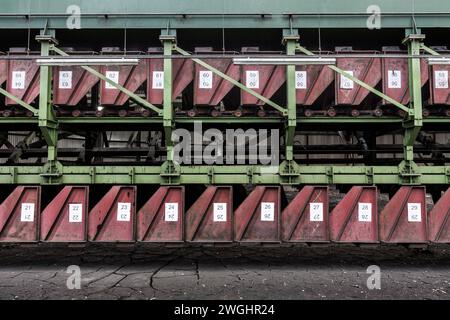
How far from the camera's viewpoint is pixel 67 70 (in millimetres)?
5508

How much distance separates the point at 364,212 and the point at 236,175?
2.15m

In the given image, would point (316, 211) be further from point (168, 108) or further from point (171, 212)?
point (168, 108)

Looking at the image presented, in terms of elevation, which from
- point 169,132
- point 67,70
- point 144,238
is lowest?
point 144,238

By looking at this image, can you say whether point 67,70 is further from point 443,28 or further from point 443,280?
point 443,280

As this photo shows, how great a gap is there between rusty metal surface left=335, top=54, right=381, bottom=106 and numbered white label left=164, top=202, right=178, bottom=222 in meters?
3.21

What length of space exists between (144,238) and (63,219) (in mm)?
1347

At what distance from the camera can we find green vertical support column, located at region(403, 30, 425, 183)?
203 inches

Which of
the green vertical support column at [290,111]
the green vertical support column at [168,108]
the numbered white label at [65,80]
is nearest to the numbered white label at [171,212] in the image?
the green vertical support column at [168,108]

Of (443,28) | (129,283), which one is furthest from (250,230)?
(443,28)

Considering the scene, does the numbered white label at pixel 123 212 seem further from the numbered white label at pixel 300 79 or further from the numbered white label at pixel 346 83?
the numbered white label at pixel 346 83

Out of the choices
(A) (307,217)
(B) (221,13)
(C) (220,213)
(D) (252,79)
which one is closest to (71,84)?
(B) (221,13)

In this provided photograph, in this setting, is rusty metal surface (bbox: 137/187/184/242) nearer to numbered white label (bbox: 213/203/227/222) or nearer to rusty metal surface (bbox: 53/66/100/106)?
numbered white label (bbox: 213/203/227/222)

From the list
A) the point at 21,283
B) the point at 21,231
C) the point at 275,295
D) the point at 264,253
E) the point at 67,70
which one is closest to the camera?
the point at 275,295

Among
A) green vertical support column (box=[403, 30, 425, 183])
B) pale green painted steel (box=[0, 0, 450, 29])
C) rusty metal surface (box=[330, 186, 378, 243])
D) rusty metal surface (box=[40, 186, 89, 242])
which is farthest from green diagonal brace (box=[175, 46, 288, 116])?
rusty metal surface (box=[40, 186, 89, 242])
